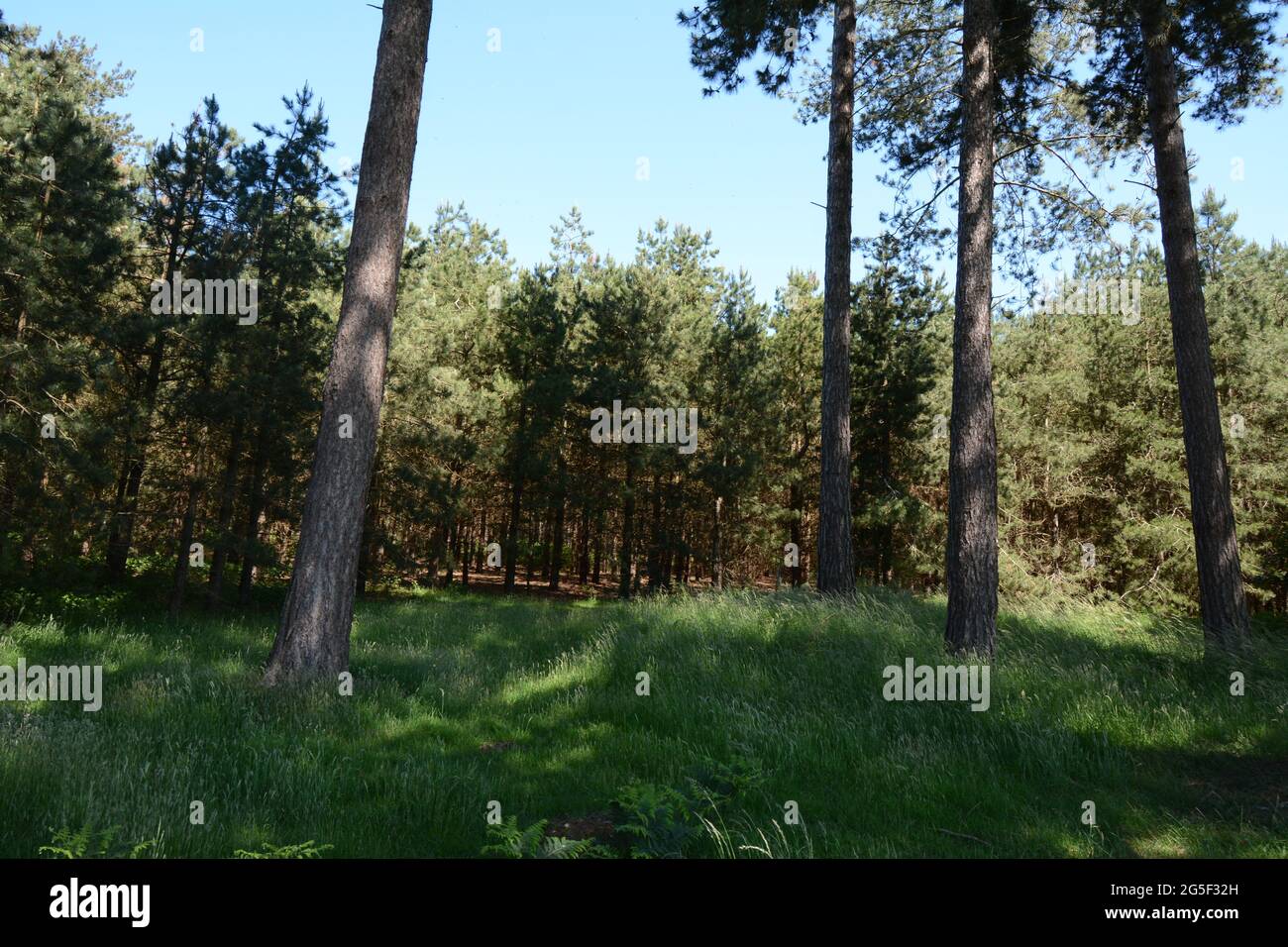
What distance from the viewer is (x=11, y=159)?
1186cm

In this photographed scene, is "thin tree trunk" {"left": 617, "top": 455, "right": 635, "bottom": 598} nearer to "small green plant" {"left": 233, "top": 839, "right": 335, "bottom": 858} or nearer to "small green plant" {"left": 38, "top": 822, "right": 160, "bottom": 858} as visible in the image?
"small green plant" {"left": 233, "top": 839, "right": 335, "bottom": 858}

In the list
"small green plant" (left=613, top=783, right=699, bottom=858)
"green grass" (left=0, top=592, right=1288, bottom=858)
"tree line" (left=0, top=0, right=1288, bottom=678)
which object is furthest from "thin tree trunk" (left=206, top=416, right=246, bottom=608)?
"small green plant" (left=613, top=783, right=699, bottom=858)

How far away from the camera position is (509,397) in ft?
92.0

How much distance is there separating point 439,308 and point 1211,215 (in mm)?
31502

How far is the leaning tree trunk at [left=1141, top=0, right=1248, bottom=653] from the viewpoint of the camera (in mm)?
7938

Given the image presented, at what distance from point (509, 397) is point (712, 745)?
23966mm

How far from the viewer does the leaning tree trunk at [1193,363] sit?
26.0 ft

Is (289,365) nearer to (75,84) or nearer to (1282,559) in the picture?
(75,84)

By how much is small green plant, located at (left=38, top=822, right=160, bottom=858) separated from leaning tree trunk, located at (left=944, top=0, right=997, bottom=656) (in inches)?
279

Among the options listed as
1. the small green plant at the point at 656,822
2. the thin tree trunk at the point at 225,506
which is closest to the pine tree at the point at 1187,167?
the small green plant at the point at 656,822

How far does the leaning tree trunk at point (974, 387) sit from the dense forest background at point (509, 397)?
3.78 metres

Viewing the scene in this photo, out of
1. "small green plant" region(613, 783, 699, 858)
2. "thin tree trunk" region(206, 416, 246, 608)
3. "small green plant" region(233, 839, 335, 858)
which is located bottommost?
"small green plant" region(233, 839, 335, 858)

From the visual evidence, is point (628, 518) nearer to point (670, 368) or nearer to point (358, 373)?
point (670, 368)

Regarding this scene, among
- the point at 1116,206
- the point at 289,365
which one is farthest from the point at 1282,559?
the point at 289,365
